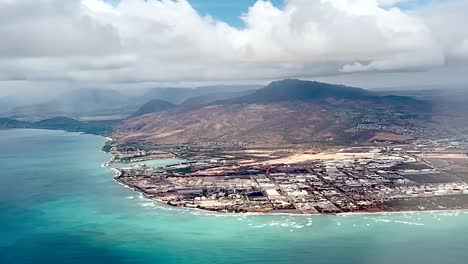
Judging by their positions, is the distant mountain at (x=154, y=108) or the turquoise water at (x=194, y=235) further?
the distant mountain at (x=154, y=108)

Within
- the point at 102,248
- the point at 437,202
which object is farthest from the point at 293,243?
the point at 437,202

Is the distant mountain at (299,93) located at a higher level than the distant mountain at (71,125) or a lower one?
higher

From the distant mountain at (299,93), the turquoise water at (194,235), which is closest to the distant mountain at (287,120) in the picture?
the distant mountain at (299,93)

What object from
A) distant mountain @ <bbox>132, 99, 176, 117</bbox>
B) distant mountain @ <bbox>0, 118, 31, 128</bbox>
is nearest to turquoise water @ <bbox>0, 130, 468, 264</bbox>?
distant mountain @ <bbox>132, 99, 176, 117</bbox>

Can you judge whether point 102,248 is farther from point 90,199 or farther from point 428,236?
point 428,236

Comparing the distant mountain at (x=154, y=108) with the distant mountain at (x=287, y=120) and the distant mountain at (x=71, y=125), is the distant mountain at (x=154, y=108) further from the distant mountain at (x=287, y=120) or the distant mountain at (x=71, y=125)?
the distant mountain at (x=287, y=120)

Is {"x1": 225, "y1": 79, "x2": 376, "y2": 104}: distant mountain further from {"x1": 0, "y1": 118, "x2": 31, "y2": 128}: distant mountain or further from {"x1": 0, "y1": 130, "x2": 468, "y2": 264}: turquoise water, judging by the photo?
{"x1": 0, "y1": 130, "x2": 468, "y2": 264}: turquoise water
